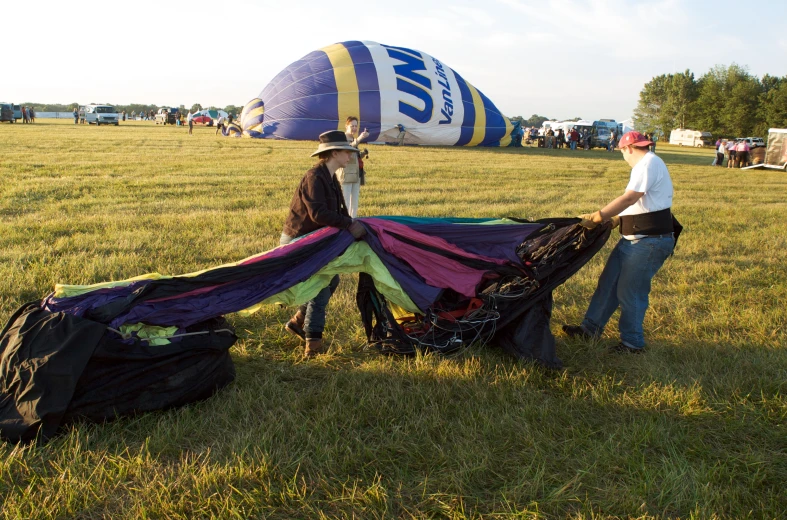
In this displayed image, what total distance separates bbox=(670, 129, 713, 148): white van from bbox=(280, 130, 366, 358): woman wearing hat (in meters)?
63.1

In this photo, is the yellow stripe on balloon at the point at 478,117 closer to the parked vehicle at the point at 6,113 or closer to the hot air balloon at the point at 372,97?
the hot air balloon at the point at 372,97

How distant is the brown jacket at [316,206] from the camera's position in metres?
3.92

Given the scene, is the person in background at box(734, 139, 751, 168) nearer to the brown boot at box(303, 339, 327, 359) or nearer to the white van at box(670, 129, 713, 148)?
the brown boot at box(303, 339, 327, 359)

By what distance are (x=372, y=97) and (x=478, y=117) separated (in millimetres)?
6079

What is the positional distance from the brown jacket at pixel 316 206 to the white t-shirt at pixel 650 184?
211 centimetres

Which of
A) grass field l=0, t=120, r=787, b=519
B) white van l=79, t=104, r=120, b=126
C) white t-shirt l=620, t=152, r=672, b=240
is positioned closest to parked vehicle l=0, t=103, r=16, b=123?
white van l=79, t=104, r=120, b=126

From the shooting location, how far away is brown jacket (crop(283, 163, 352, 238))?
3916 millimetres

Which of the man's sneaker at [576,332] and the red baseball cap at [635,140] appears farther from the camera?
the man's sneaker at [576,332]

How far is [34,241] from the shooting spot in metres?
6.77

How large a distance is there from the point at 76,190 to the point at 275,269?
350 inches

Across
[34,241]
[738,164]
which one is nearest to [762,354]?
[34,241]

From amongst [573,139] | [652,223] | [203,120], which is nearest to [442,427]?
[652,223]

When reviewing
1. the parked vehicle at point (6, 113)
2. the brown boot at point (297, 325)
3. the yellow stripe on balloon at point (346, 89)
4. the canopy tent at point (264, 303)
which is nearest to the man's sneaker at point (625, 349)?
the canopy tent at point (264, 303)

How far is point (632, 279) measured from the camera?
4340 millimetres
